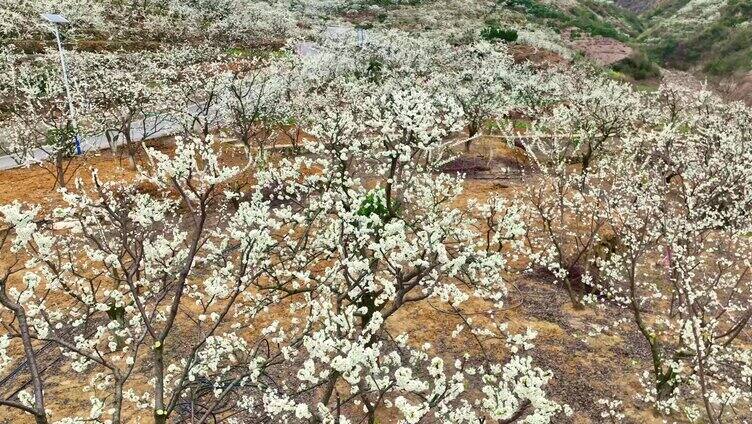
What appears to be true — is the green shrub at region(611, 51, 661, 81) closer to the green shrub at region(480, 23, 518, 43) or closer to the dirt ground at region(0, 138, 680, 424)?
the green shrub at region(480, 23, 518, 43)

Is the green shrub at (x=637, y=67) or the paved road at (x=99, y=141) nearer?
the paved road at (x=99, y=141)

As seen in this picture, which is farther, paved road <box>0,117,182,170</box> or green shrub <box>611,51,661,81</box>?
green shrub <box>611,51,661,81</box>

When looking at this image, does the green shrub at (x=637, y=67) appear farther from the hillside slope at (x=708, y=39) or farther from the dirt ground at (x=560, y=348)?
the dirt ground at (x=560, y=348)

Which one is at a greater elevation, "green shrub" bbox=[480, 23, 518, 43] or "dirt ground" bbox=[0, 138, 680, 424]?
"green shrub" bbox=[480, 23, 518, 43]

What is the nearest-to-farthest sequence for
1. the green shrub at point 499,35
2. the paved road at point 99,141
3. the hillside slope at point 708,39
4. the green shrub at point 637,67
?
the paved road at point 99,141 → the green shrub at point 499,35 → the green shrub at point 637,67 → the hillside slope at point 708,39

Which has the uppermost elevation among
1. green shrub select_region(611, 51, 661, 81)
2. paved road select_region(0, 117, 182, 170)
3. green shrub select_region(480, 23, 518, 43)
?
green shrub select_region(480, 23, 518, 43)

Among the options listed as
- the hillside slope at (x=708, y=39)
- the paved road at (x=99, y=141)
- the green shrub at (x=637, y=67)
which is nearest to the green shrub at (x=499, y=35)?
the green shrub at (x=637, y=67)

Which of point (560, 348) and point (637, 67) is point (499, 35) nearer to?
point (637, 67)

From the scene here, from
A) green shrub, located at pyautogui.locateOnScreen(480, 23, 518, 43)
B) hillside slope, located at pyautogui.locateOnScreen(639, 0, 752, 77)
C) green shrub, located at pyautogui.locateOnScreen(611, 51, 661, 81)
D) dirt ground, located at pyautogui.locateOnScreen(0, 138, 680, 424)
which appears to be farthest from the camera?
hillside slope, located at pyautogui.locateOnScreen(639, 0, 752, 77)

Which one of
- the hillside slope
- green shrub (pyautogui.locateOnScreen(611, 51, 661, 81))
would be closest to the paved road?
green shrub (pyautogui.locateOnScreen(611, 51, 661, 81))

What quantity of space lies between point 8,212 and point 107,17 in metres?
70.9

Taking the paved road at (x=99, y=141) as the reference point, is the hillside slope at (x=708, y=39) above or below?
above

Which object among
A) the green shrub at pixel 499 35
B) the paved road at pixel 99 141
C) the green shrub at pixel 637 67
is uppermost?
the green shrub at pixel 499 35

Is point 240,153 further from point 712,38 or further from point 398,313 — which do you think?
Answer: point 712,38
